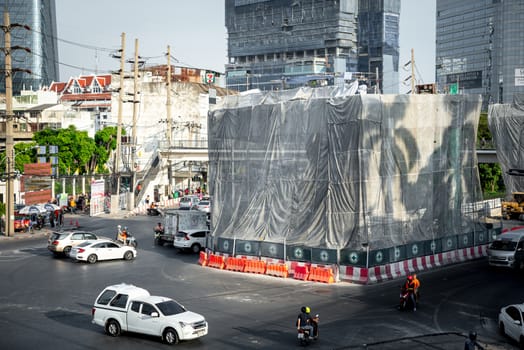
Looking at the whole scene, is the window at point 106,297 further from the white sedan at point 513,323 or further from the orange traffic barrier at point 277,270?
the white sedan at point 513,323

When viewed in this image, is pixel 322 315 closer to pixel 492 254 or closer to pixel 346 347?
pixel 346 347

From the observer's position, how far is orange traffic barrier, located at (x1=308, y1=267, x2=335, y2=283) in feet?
93.6

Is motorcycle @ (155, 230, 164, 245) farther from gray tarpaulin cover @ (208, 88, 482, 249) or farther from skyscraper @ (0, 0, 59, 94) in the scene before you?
skyscraper @ (0, 0, 59, 94)

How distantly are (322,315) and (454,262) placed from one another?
13.4 m

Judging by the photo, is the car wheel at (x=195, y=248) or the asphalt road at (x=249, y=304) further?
the car wheel at (x=195, y=248)

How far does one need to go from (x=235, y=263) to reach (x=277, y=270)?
2.70 m

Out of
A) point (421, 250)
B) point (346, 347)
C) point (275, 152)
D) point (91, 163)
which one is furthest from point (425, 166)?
point (91, 163)

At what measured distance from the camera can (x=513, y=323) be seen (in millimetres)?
19609

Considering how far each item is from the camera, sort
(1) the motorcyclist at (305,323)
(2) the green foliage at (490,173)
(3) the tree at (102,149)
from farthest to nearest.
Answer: (3) the tree at (102,149)
(2) the green foliage at (490,173)
(1) the motorcyclist at (305,323)

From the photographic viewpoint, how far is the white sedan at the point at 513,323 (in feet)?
63.0

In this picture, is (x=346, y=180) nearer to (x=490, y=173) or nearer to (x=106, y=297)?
(x=106, y=297)

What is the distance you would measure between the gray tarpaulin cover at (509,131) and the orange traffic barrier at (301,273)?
101 ft

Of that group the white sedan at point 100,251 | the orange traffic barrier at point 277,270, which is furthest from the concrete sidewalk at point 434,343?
the white sedan at point 100,251

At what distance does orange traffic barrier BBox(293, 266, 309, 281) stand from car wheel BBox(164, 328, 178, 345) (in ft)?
36.3
